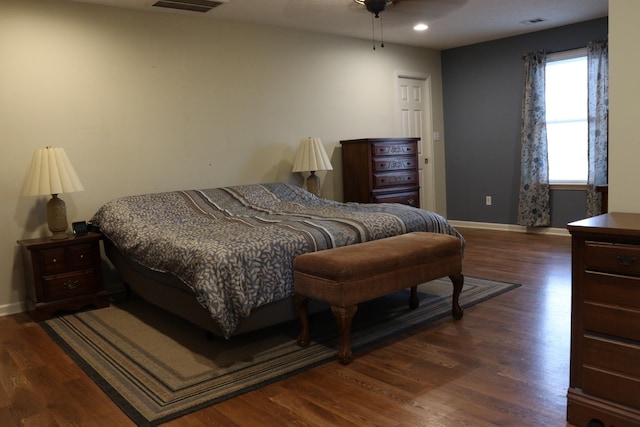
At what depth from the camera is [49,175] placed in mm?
3654

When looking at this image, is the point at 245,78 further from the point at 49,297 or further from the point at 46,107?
the point at 49,297

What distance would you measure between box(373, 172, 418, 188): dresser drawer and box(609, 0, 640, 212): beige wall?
3387 mm

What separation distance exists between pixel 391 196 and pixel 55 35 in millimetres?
3463

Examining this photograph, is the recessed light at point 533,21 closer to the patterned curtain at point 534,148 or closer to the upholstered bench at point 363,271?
the patterned curtain at point 534,148

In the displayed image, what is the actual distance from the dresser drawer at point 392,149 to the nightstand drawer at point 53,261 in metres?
3.13

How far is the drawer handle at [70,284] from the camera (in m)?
3.73

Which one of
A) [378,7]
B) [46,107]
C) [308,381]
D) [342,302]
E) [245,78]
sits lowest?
[308,381]

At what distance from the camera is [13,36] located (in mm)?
3783

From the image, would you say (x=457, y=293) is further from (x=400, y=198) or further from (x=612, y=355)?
(x=400, y=198)

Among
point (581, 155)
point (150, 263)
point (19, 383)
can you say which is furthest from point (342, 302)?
point (581, 155)

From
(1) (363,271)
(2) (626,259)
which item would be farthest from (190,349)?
(2) (626,259)

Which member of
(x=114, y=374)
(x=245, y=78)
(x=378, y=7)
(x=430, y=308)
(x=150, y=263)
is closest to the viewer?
(x=114, y=374)

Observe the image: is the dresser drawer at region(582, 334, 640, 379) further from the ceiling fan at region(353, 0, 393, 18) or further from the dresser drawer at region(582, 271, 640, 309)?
the ceiling fan at region(353, 0, 393, 18)

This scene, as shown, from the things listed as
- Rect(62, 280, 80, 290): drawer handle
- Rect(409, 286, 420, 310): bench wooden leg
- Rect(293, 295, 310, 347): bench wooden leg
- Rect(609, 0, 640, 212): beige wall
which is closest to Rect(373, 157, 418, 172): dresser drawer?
Rect(409, 286, 420, 310): bench wooden leg
